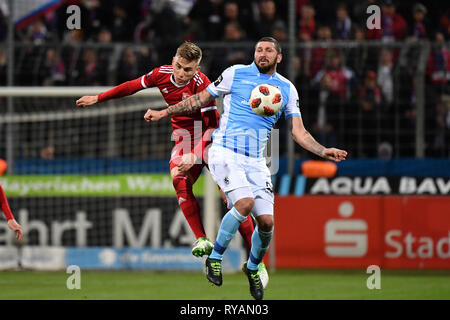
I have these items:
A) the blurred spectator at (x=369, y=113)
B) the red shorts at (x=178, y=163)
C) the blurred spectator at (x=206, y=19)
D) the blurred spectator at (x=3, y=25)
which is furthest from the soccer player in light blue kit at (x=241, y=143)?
the blurred spectator at (x=3, y=25)

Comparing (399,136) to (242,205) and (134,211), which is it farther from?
(242,205)

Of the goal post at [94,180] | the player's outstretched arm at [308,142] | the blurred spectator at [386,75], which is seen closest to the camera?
the player's outstretched arm at [308,142]

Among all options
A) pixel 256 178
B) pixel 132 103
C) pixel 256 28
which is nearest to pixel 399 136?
pixel 256 28

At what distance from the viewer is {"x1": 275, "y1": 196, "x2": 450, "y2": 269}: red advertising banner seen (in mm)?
14875

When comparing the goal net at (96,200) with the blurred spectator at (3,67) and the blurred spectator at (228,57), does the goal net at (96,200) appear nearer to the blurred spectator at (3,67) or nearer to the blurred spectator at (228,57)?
the blurred spectator at (3,67)

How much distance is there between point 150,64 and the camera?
15.8 meters

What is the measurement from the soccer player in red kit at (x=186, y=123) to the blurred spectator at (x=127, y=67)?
5906mm

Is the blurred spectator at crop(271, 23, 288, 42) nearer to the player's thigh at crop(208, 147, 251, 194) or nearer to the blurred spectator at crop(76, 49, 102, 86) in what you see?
the blurred spectator at crop(76, 49, 102, 86)

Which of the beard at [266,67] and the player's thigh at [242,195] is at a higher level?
the beard at [266,67]

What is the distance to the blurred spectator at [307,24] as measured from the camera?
16750 millimetres

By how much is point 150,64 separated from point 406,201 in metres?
4.78

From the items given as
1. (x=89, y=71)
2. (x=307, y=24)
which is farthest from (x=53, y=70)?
(x=307, y=24)

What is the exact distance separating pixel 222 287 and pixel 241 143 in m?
4.19

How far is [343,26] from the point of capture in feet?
54.1
